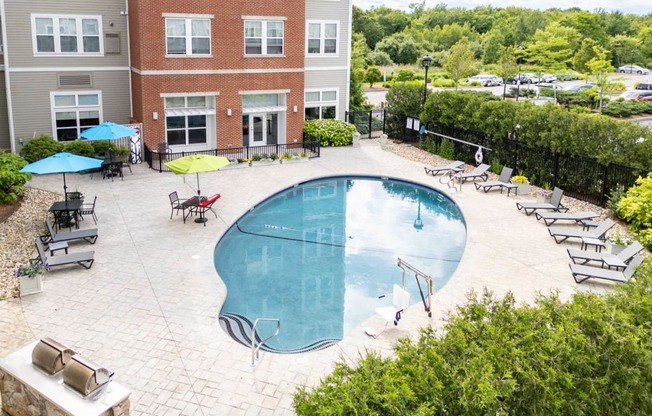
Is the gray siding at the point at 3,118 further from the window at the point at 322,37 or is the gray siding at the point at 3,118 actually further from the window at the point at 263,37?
the window at the point at 322,37

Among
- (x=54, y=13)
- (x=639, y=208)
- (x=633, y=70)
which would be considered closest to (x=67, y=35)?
(x=54, y=13)

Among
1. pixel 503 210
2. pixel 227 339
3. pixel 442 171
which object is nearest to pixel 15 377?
pixel 227 339

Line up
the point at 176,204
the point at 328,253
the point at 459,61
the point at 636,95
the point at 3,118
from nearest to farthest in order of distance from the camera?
the point at 328,253 → the point at 176,204 → the point at 3,118 → the point at 636,95 → the point at 459,61

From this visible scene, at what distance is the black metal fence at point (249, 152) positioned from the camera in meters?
25.4

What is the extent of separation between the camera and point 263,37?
89.7 feet

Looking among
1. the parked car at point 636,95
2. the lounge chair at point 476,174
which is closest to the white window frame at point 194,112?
the lounge chair at point 476,174

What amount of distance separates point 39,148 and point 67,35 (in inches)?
204

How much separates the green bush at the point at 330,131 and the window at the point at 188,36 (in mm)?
6543

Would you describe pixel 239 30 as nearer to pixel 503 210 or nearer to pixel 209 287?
pixel 503 210

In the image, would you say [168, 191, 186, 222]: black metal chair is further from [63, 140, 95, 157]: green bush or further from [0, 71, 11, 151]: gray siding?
[0, 71, 11, 151]: gray siding

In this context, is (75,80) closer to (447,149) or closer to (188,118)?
(188,118)

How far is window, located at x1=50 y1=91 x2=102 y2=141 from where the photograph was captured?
83.7 feet

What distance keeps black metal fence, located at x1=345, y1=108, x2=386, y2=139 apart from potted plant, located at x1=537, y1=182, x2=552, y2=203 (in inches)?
462

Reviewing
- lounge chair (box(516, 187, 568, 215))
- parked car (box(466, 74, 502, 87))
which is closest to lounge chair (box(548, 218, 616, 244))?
lounge chair (box(516, 187, 568, 215))
